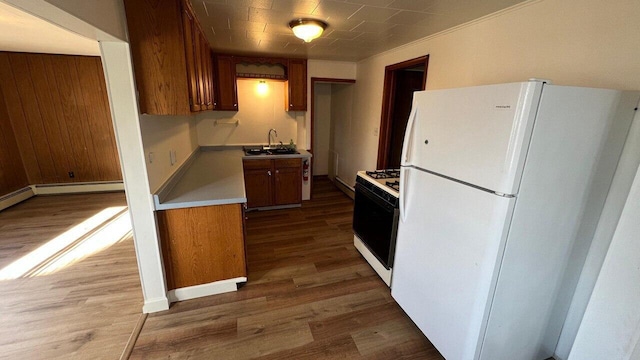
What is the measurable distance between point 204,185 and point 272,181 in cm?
169

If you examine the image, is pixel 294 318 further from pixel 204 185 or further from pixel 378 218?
pixel 204 185

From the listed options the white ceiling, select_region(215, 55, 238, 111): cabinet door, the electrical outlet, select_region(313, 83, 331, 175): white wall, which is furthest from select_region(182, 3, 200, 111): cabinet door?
select_region(313, 83, 331, 175): white wall

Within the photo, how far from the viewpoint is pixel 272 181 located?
3.98m

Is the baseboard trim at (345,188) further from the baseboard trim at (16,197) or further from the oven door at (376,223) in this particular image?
the baseboard trim at (16,197)

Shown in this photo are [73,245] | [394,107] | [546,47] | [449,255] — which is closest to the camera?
[449,255]

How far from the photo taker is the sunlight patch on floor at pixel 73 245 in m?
2.51

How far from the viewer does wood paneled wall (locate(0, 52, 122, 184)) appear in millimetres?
4039

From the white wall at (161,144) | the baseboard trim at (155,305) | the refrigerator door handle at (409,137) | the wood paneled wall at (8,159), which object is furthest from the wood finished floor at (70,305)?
the refrigerator door handle at (409,137)

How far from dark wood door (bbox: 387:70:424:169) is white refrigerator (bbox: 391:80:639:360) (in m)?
2.04

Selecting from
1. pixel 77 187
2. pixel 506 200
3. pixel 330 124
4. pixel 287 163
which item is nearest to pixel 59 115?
pixel 77 187

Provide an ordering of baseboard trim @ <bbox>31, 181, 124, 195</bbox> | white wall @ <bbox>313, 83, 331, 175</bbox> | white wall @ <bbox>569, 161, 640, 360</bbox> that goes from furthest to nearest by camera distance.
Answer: white wall @ <bbox>313, 83, 331, 175</bbox> < baseboard trim @ <bbox>31, 181, 124, 195</bbox> < white wall @ <bbox>569, 161, 640, 360</bbox>

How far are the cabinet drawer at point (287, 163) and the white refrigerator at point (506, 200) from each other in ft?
8.18

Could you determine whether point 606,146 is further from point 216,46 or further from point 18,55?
point 18,55

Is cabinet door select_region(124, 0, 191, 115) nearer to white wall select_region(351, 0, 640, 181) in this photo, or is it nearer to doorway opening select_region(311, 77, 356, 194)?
white wall select_region(351, 0, 640, 181)
